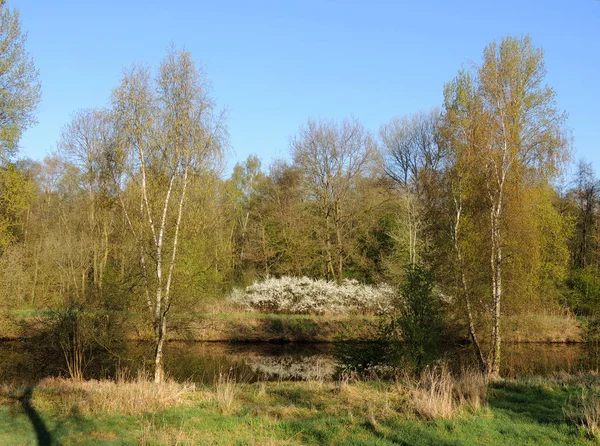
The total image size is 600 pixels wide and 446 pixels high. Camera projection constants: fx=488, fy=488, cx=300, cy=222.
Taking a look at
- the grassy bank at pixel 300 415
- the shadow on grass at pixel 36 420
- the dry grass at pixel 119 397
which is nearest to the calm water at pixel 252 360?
the dry grass at pixel 119 397

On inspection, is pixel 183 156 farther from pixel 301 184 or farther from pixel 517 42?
pixel 301 184

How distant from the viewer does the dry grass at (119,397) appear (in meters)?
8.20

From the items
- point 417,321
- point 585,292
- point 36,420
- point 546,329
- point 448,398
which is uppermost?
point 585,292

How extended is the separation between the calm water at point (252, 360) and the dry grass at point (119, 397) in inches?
143

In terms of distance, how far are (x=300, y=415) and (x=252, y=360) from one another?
12903 mm

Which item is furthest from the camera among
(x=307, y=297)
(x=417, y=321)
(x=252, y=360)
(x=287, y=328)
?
(x=307, y=297)

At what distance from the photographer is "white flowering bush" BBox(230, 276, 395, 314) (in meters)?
29.7

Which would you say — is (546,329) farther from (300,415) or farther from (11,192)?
(11,192)

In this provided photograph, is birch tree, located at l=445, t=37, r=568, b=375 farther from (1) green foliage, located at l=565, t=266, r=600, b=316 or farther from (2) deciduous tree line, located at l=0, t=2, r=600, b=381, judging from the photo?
(1) green foliage, located at l=565, t=266, r=600, b=316

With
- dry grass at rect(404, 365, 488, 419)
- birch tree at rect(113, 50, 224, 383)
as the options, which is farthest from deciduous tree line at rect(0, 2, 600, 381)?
dry grass at rect(404, 365, 488, 419)

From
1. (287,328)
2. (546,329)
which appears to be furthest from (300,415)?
(546,329)

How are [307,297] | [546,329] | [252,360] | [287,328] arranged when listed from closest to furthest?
[252,360], [546,329], [287,328], [307,297]

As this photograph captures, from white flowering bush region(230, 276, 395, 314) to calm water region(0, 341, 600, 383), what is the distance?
184 inches

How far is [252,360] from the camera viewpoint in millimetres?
20625
